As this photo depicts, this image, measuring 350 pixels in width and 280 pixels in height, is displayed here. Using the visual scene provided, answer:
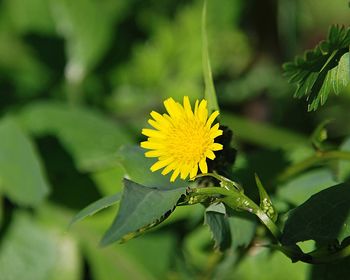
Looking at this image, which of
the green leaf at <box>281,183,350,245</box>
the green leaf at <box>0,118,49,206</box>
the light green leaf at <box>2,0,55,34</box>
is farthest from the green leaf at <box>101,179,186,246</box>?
the light green leaf at <box>2,0,55,34</box>

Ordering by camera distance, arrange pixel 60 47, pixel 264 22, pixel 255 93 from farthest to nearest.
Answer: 1. pixel 264 22
2. pixel 255 93
3. pixel 60 47

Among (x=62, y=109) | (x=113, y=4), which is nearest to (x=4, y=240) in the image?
(x=62, y=109)

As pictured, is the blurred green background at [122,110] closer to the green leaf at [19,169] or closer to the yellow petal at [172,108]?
the green leaf at [19,169]

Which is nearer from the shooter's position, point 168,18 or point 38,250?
point 38,250

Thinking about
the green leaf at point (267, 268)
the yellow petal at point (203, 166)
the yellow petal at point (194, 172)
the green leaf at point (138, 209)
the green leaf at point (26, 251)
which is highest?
the yellow petal at point (203, 166)

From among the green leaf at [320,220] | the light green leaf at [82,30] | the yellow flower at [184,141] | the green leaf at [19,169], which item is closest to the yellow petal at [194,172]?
the yellow flower at [184,141]

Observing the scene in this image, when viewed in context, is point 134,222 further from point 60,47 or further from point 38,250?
point 60,47

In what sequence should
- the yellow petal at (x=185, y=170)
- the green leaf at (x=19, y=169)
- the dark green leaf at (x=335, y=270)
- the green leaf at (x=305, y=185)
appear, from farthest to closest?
the green leaf at (x=19, y=169) → the green leaf at (x=305, y=185) → the dark green leaf at (x=335, y=270) → the yellow petal at (x=185, y=170)

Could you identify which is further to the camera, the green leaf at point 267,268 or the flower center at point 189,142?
the green leaf at point 267,268
